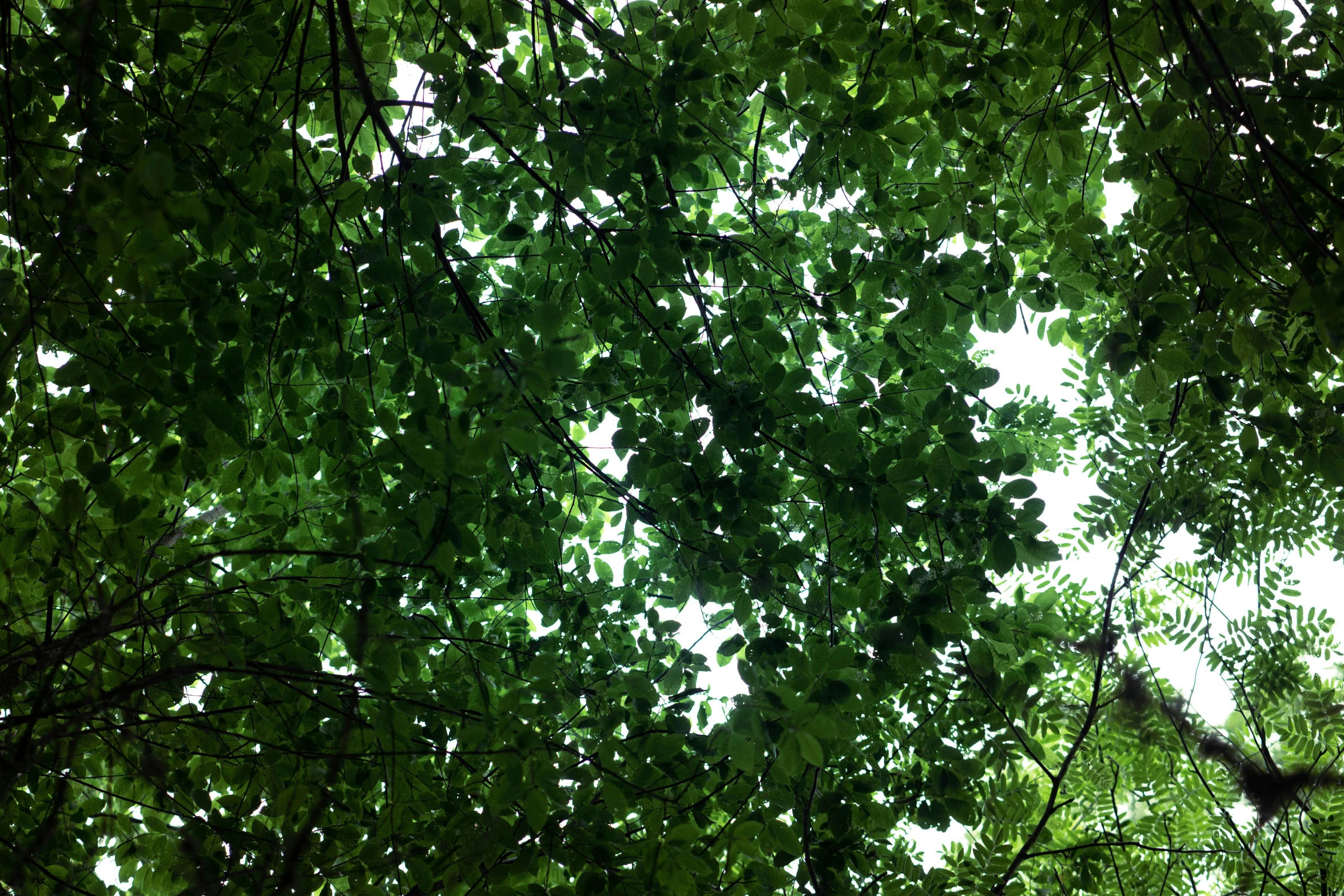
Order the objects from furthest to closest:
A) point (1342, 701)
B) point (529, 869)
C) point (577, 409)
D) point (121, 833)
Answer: point (1342, 701) < point (121, 833) < point (577, 409) < point (529, 869)

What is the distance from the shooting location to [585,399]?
2883 mm

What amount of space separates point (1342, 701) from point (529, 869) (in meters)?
4.69

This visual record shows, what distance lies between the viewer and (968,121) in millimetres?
2512

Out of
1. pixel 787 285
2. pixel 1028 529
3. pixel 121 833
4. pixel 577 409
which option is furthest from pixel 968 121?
pixel 121 833

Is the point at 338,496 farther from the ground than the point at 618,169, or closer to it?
closer to it

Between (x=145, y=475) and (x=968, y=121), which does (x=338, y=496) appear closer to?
(x=145, y=475)

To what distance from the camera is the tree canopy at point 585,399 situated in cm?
198

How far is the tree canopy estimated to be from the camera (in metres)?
1.98

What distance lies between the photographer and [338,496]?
3.08 m

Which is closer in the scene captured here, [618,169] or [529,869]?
[529,869]

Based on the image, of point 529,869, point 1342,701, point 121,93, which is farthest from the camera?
point 1342,701

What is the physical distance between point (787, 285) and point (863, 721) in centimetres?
156

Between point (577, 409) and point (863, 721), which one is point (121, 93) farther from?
point (863, 721)

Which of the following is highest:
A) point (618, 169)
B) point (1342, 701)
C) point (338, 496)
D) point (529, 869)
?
point (618, 169)
